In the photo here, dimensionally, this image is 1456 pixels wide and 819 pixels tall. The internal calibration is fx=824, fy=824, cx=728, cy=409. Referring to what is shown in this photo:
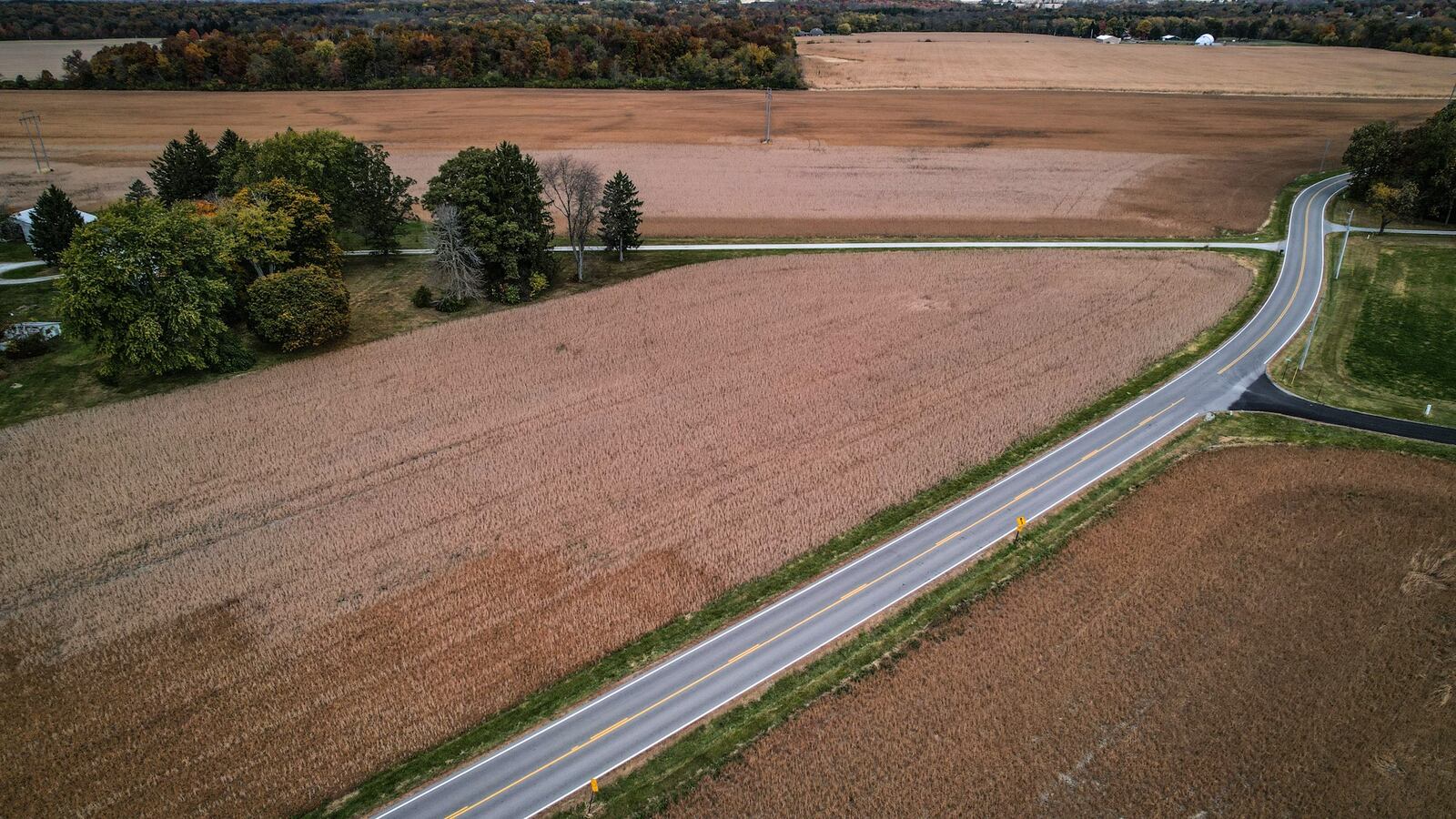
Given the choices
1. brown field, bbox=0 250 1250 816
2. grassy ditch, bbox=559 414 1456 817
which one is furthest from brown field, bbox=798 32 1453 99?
grassy ditch, bbox=559 414 1456 817

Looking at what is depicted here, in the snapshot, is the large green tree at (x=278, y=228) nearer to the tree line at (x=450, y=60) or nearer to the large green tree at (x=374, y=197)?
the large green tree at (x=374, y=197)

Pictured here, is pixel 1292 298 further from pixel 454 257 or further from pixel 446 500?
pixel 454 257

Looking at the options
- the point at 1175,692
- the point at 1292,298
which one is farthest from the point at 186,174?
the point at 1292,298

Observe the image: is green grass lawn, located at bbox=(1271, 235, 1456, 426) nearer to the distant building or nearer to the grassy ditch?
the grassy ditch

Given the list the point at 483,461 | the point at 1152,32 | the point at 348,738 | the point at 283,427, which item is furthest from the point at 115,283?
the point at 1152,32

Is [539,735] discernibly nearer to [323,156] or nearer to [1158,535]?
[1158,535]

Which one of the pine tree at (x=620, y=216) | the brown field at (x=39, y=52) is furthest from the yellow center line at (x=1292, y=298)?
the brown field at (x=39, y=52)
